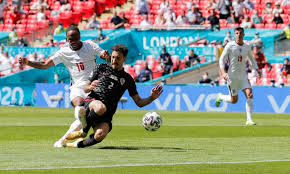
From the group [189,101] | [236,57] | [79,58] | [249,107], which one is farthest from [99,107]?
[189,101]

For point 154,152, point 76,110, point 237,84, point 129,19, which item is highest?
point 76,110

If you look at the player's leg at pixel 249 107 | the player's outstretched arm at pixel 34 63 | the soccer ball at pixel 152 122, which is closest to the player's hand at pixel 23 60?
the player's outstretched arm at pixel 34 63

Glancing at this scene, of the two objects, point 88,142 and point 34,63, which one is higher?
point 34,63

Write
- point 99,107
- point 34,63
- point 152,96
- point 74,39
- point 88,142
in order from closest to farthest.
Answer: point 152,96
point 99,107
point 88,142
point 34,63
point 74,39

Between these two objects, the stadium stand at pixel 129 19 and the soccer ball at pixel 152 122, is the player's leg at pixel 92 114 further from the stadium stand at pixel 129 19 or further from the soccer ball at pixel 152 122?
the stadium stand at pixel 129 19

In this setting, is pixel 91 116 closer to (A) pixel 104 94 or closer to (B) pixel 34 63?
(A) pixel 104 94

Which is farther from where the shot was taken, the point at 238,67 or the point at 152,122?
the point at 238,67

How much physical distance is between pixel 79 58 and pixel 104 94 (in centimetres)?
162

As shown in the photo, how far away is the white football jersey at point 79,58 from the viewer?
1180 centimetres

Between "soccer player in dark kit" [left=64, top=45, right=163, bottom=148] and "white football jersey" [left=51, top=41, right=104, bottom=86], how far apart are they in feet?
4.35

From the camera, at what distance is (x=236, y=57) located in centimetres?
1709

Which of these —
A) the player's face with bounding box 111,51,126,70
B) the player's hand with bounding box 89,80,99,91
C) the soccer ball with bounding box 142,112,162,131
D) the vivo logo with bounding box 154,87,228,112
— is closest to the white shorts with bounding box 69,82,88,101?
the soccer ball with bounding box 142,112,162,131

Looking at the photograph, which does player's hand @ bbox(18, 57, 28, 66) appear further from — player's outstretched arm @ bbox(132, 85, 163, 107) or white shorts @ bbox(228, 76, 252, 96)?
white shorts @ bbox(228, 76, 252, 96)

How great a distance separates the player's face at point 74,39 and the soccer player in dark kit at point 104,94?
42.8 inches
